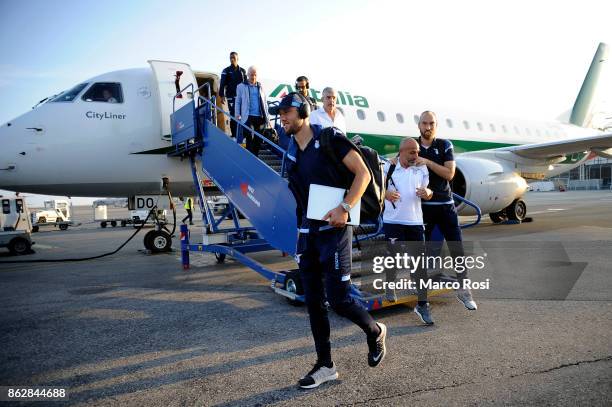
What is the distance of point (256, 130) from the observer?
23.7 feet

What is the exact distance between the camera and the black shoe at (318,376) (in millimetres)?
2699

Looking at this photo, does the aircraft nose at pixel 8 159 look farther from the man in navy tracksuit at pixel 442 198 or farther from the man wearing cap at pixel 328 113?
the man in navy tracksuit at pixel 442 198

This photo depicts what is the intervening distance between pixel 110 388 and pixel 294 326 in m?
1.70

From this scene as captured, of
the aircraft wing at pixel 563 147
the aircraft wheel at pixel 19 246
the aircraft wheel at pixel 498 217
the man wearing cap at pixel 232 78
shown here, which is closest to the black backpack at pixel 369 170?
the man wearing cap at pixel 232 78

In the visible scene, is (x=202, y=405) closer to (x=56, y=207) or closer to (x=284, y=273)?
(x=284, y=273)

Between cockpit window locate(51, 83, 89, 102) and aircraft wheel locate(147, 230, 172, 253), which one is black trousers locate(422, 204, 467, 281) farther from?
aircraft wheel locate(147, 230, 172, 253)

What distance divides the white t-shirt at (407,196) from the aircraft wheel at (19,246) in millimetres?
10521

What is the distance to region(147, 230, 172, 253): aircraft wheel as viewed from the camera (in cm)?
964

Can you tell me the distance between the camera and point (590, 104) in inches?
782

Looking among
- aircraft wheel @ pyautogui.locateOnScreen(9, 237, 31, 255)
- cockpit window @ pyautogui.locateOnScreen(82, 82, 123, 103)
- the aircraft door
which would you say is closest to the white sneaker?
the aircraft door

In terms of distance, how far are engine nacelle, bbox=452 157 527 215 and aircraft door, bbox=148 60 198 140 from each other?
19.8 ft

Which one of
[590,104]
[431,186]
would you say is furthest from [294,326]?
[590,104]

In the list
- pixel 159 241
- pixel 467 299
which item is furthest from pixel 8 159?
pixel 467 299

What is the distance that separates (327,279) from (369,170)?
0.78m
